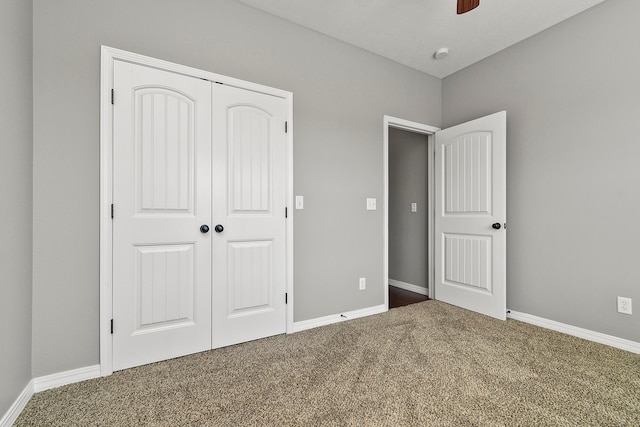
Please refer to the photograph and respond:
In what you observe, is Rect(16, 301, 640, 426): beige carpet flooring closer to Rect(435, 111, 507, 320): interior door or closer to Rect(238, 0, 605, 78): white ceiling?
Rect(435, 111, 507, 320): interior door

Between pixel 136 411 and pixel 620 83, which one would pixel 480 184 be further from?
pixel 136 411

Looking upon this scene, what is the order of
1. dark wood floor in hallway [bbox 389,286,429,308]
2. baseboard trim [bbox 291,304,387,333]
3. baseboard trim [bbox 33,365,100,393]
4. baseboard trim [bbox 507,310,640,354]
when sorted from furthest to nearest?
dark wood floor in hallway [bbox 389,286,429,308] → baseboard trim [bbox 291,304,387,333] → baseboard trim [bbox 507,310,640,354] → baseboard trim [bbox 33,365,100,393]

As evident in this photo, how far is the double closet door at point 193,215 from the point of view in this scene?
1914 millimetres

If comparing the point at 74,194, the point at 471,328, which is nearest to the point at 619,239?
the point at 471,328

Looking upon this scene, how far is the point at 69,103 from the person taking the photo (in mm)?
1774

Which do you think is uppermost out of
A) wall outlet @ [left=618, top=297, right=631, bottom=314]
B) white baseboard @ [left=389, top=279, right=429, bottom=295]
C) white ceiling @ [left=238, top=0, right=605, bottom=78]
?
white ceiling @ [left=238, top=0, right=605, bottom=78]

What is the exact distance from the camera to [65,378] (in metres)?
1.74

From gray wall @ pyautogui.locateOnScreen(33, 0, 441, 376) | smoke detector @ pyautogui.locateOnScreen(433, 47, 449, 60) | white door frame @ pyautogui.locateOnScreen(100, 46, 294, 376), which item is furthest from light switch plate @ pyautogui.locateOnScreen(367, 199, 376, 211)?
white door frame @ pyautogui.locateOnScreen(100, 46, 294, 376)

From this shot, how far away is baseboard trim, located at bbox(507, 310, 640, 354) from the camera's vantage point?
218cm

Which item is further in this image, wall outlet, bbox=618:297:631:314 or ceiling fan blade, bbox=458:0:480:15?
wall outlet, bbox=618:297:631:314

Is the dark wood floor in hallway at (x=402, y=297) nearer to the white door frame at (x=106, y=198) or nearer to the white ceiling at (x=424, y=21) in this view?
the white door frame at (x=106, y=198)

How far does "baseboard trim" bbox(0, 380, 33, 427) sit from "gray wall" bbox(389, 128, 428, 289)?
3.69m

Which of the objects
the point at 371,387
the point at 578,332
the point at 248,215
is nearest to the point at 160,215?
the point at 248,215

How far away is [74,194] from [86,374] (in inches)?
43.6
